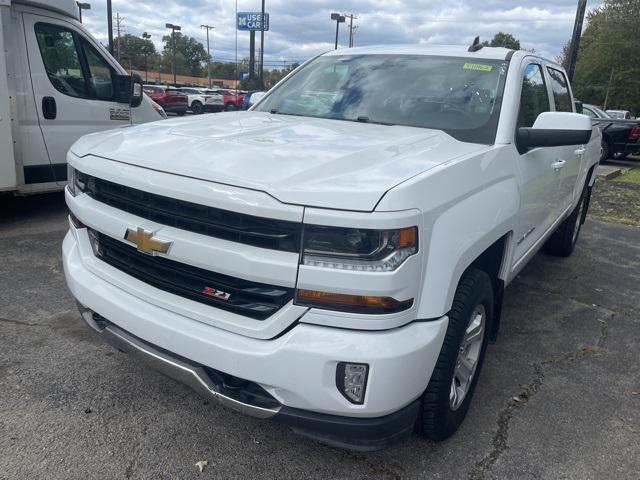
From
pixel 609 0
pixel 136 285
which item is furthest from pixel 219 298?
pixel 609 0

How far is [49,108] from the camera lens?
5727mm

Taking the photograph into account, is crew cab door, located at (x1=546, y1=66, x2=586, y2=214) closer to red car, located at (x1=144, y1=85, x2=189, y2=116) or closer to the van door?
the van door

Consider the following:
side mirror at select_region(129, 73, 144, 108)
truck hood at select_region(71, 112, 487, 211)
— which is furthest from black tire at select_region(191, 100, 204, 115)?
truck hood at select_region(71, 112, 487, 211)

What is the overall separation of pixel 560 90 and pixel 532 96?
1.35m

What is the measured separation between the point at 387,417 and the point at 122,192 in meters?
1.44

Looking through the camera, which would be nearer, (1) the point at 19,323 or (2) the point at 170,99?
(1) the point at 19,323

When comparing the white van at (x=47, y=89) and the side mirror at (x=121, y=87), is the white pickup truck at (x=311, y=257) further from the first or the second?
the side mirror at (x=121, y=87)

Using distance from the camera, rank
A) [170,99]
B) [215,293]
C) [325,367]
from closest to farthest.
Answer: [325,367]
[215,293]
[170,99]

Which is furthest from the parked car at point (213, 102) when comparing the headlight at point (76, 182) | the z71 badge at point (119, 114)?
the headlight at point (76, 182)

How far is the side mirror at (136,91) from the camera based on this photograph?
6.41m

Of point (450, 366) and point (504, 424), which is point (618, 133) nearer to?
point (504, 424)

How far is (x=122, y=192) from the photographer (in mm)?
2361

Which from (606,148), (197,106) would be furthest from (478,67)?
(197,106)

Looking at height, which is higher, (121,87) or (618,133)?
(121,87)
